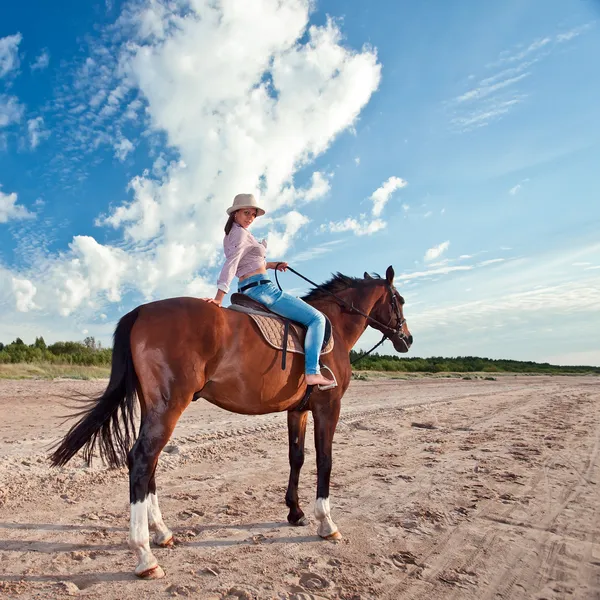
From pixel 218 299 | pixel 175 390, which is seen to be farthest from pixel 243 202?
pixel 175 390

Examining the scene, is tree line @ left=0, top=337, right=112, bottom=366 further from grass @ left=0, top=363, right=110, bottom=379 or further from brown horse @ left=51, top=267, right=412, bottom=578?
brown horse @ left=51, top=267, right=412, bottom=578

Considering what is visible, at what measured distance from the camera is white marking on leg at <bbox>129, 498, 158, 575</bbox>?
3.30 meters

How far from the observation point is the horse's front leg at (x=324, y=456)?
13.8 ft

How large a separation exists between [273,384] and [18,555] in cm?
248

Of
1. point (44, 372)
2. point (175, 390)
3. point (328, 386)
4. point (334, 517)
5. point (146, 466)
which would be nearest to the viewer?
point (146, 466)

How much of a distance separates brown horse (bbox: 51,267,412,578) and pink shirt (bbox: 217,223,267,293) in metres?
0.39

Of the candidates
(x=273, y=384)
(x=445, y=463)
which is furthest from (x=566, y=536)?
(x=273, y=384)

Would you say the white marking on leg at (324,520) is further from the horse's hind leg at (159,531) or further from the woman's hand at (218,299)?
the woman's hand at (218,299)

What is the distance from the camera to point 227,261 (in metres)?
4.46

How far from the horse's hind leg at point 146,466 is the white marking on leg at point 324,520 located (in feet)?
5.00

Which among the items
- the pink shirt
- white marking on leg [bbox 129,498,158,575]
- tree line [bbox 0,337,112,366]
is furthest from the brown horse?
tree line [bbox 0,337,112,366]

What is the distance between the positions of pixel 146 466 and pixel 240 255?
212cm

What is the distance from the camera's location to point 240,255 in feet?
14.7

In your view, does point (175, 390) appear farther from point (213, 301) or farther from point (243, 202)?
point (243, 202)
